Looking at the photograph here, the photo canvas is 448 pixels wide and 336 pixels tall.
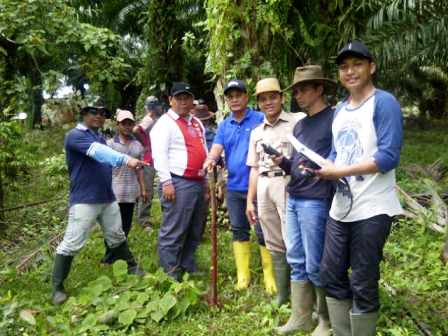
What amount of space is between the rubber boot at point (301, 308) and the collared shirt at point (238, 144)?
127 centimetres

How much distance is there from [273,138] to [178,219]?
1.39m

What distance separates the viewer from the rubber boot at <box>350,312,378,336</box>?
11.0 ft

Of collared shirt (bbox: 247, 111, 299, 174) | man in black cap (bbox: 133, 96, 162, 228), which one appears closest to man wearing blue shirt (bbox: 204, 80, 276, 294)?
collared shirt (bbox: 247, 111, 299, 174)

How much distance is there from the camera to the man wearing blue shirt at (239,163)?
498 cm

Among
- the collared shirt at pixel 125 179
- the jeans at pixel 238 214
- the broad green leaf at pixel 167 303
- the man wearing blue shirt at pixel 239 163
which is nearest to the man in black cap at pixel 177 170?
the man wearing blue shirt at pixel 239 163

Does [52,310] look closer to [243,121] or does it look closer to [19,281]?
[19,281]

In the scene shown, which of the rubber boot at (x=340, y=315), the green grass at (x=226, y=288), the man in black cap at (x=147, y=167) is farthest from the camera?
the man in black cap at (x=147, y=167)

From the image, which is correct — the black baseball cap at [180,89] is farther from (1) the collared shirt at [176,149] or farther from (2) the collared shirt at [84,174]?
(2) the collared shirt at [84,174]

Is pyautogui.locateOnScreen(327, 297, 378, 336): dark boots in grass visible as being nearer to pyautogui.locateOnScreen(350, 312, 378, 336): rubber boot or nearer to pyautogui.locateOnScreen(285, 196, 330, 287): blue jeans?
pyautogui.locateOnScreen(350, 312, 378, 336): rubber boot

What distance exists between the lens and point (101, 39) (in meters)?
6.70

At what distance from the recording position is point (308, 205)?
3822 millimetres

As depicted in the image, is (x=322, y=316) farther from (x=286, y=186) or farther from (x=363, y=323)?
(x=286, y=186)

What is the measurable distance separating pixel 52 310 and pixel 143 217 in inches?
121

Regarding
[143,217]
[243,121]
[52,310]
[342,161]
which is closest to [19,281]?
[52,310]
